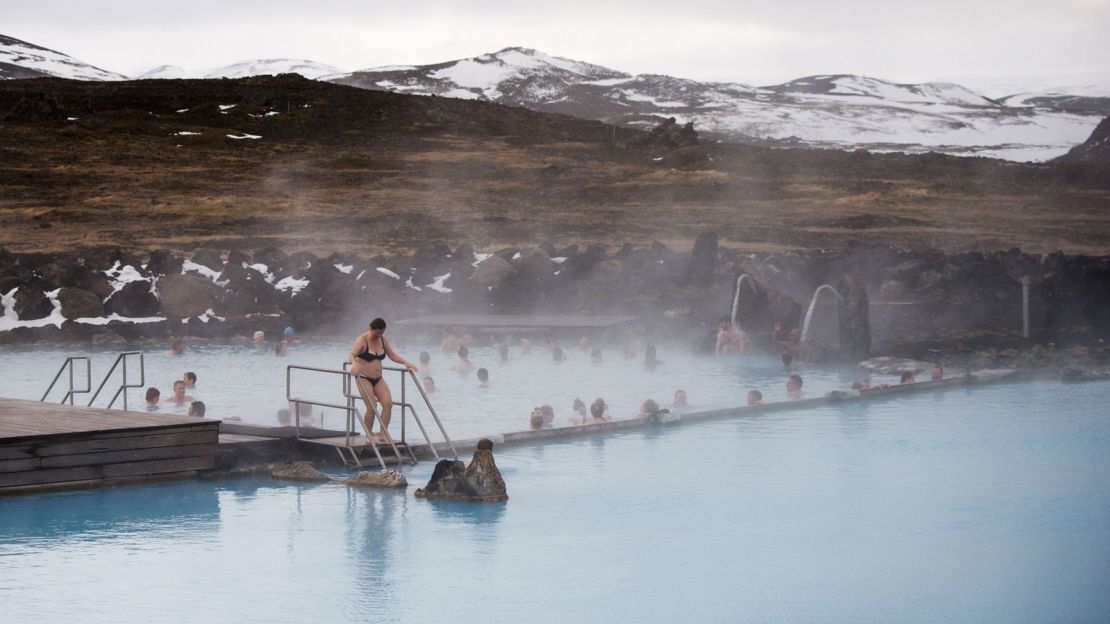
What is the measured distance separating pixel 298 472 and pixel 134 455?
1.22m

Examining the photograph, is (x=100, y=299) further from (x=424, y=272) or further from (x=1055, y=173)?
(x=1055, y=173)

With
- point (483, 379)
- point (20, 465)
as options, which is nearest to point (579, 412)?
point (483, 379)

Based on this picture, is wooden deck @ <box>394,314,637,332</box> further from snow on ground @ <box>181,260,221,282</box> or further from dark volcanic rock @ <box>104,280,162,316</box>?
snow on ground @ <box>181,260,221,282</box>

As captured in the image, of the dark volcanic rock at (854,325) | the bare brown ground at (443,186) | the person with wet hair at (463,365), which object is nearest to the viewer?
the person with wet hair at (463,365)

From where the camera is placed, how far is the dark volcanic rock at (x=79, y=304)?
23047 millimetres

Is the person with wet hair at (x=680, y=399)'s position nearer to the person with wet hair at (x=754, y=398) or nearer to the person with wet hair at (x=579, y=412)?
the person with wet hair at (x=754, y=398)

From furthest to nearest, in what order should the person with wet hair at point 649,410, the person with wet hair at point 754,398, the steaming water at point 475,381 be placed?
1. the steaming water at point 475,381
2. the person with wet hair at point 754,398
3. the person with wet hair at point 649,410

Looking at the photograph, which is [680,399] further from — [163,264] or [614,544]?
[163,264]

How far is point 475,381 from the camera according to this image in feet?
57.4

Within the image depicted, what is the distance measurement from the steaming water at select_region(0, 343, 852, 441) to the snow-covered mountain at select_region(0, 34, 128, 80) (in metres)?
82.9

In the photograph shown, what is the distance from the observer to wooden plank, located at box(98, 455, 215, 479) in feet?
31.7

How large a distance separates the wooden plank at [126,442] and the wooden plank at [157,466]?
124 millimetres

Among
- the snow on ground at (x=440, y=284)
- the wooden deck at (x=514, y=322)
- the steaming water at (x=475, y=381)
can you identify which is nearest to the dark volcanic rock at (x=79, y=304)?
the steaming water at (x=475, y=381)

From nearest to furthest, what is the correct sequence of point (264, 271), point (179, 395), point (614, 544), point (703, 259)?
point (614, 544) < point (179, 395) < point (703, 259) < point (264, 271)
